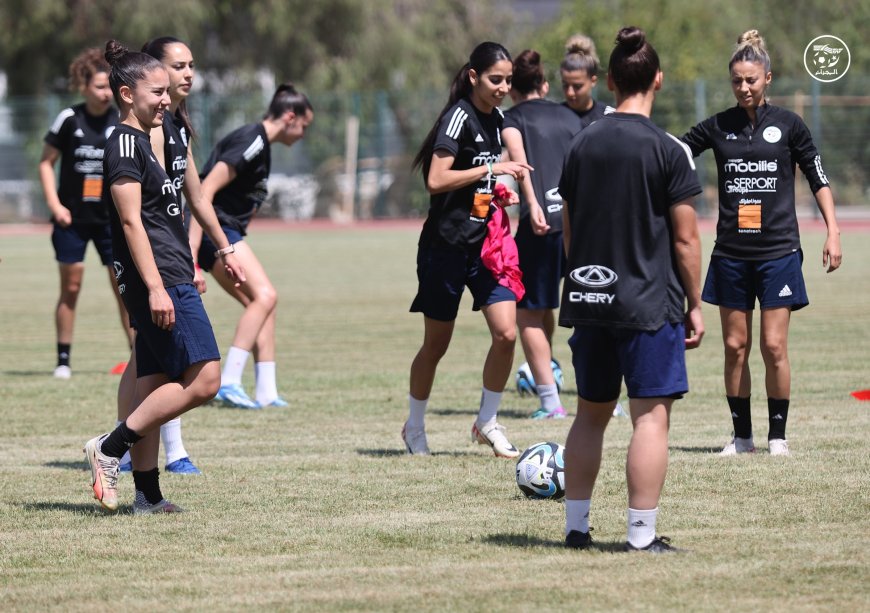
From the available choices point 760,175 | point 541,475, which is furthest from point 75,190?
point 541,475

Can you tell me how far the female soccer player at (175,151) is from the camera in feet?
22.3

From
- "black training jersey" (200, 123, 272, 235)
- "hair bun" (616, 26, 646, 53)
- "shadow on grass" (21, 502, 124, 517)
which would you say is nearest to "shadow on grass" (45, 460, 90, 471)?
"shadow on grass" (21, 502, 124, 517)

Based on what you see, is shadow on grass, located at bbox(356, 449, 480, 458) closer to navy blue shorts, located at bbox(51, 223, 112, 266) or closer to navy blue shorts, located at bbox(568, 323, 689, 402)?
navy blue shorts, located at bbox(568, 323, 689, 402)

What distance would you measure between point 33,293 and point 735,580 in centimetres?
1549

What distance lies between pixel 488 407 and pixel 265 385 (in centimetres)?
256

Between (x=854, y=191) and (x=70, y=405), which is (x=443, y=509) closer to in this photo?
(x=70, y=405)

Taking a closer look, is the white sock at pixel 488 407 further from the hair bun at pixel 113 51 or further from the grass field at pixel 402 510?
the hair bun at pixel 113 51

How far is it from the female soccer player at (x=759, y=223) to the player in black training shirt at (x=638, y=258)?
2279 mm

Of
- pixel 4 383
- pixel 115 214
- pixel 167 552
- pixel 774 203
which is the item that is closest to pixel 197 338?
pixel 115 214

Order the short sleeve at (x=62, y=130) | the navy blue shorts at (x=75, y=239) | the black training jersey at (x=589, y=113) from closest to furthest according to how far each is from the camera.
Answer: the black training jersey at (x=589, y=113), the short sleeve at (x=62, y=130), the navy blue shorts at (x=75, y=239)

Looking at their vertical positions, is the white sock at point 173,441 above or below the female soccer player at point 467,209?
below

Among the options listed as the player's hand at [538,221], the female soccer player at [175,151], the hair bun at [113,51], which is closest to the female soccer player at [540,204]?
the player's hand at [538,221]

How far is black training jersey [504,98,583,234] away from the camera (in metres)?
9.47

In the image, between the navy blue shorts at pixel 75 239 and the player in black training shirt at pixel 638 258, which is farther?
the navy blue shorts at pixel 75 239
